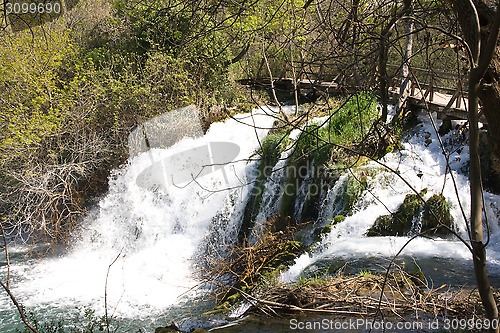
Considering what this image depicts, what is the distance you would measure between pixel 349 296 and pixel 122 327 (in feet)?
11.3

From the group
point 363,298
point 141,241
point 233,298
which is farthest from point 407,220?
point 141,241

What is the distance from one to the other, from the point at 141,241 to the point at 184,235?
1.12 meters

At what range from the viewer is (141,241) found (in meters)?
9.93

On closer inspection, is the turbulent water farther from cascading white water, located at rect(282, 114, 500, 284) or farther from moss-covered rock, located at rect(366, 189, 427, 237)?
moss-covered rock, located at rect(366, 189, 427, 237)

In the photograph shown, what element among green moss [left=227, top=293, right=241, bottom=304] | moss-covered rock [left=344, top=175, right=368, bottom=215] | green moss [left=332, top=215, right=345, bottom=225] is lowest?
green moss [left=227, top=293, right=241, bottom=304]

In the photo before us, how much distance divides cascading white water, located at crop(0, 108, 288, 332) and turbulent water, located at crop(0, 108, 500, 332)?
0.08 ft

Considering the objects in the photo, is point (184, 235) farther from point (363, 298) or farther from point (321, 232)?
point (363, 298)

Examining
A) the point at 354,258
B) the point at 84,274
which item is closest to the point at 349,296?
the point at 354,258

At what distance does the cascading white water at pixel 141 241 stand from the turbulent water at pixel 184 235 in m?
0.03

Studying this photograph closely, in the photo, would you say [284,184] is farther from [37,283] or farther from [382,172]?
[37,283]

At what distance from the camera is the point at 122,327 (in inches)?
239

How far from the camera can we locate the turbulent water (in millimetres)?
6246

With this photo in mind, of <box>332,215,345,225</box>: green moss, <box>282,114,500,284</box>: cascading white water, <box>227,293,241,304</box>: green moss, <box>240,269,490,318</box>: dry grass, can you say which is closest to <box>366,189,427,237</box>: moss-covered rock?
<box>282,114,500,284</box>: cascading white water

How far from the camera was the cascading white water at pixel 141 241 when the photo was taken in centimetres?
750
